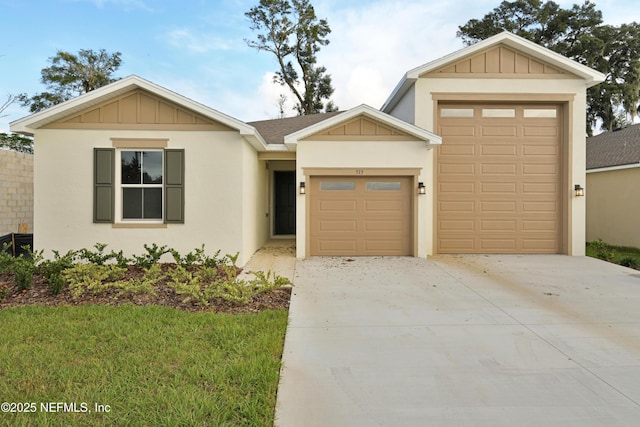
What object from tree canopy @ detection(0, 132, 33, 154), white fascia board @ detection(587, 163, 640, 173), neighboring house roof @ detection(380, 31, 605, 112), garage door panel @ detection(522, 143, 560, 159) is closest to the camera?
neighboring house roof @ detection(380, 31, 605, 112)

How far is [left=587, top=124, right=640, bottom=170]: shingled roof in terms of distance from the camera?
11492 mm

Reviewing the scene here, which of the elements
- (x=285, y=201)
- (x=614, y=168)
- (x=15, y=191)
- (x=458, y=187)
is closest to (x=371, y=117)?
(x=458, y=187)

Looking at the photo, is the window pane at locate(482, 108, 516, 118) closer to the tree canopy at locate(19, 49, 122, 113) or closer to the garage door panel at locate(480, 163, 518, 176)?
the garage door panel at locate(480, 163, 518, 176)

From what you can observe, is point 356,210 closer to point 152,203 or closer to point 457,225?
point 457,225

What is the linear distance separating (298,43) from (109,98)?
19.2m

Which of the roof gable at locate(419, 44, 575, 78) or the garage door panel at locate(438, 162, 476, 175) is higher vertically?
the roof gable at locate(419, 44, 575, 78)

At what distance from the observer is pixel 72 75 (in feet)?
77.4

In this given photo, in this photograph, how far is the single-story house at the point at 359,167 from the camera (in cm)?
755

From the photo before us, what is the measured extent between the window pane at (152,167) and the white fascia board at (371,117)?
9.32ft

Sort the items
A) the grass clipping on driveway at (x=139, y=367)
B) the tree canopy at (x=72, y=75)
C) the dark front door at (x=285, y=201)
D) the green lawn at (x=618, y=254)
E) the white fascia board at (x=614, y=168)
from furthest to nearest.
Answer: the tree canopy at (x=72, y=75)
the dark front door at (x=285, y=201)
the white fascia board at (x=614, y=168)
the green lawn at (x=618, y=254)
the grass clipping on driveway at (x=139, y=367)

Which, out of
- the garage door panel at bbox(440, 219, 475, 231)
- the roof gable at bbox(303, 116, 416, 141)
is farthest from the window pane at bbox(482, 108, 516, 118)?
the garage door panel at bbox(440, 219, 475, 231)

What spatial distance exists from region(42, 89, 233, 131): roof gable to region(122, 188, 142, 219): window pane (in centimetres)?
135

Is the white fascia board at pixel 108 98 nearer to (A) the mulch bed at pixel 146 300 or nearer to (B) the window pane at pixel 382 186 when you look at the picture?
(B) the window pane at pixel 382 186

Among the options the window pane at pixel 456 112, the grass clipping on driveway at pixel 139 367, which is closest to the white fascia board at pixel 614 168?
the window pane at pixel 456 112
